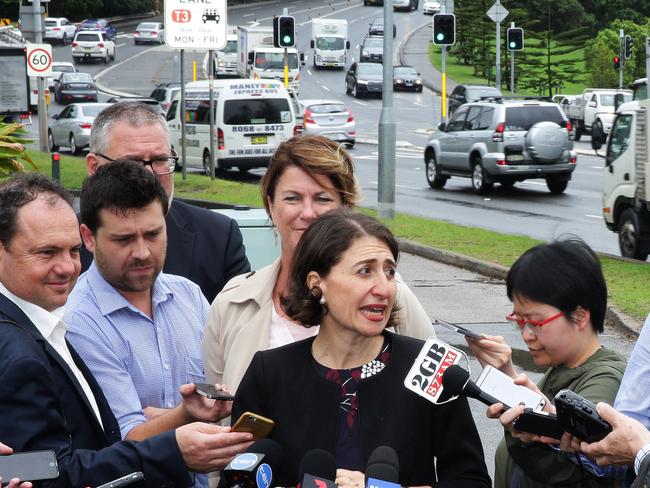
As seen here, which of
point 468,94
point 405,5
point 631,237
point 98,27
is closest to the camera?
point 631,237

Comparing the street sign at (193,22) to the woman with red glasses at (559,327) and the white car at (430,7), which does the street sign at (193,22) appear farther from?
the white car at (430,7)

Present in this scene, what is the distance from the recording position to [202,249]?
16.9ft

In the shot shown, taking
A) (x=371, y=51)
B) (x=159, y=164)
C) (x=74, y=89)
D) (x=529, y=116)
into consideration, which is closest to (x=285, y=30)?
(x=529, y=116)

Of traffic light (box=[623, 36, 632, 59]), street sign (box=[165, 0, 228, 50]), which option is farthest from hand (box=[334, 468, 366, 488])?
traffic light (box=[623, 36, 632, 59])

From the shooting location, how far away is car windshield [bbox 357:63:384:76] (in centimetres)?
6266

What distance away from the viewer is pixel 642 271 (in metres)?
14.5

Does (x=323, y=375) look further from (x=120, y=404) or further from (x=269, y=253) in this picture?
(x=269, y=253)

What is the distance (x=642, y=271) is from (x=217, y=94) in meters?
16.4

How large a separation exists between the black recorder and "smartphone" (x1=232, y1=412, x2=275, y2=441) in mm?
790

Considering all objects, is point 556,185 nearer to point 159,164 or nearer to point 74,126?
point 74,126

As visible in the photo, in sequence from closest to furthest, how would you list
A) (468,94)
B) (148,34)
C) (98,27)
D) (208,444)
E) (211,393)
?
1. (208,444)
2. (211,393)
3. (468,94)
4. (98,27)
5. (148,34)

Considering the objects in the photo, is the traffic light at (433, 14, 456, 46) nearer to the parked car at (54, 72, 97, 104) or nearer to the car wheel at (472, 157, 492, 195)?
the car wheel at (472, 157, 492, 195)

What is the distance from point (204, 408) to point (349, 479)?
0.75 meters

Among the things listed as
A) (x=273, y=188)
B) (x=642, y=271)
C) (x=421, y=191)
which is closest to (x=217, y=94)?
(x=421, y=191)
